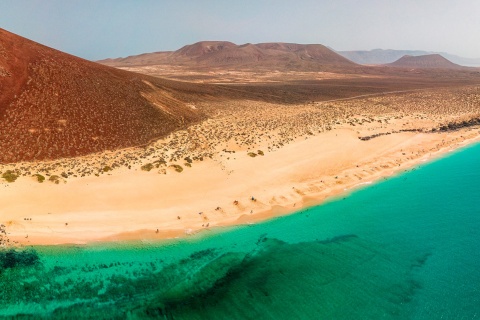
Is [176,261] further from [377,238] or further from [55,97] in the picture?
[55,97]

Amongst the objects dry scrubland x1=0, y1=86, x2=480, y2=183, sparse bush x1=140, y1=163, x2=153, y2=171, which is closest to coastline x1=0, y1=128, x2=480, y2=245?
sparse bush x1=140, y1=163, x2=153, y2=171

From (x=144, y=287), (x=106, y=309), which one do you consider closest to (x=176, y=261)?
(x=144, y=287)

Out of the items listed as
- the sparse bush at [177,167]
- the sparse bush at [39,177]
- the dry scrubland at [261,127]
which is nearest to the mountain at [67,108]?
the dry scrubland at [261,127]

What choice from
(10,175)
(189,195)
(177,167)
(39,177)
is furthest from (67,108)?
(189,195)

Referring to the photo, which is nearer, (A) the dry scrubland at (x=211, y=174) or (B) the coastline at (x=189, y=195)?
(B) the coastline at (x=189, y=195)

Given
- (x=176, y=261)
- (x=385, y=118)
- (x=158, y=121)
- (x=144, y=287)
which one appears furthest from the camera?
(x=385, y=118)

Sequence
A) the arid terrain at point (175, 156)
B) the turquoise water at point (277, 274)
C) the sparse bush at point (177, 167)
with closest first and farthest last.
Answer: the turquoise water at point (277, 274), the arid terrain at point (175, 156), the sparse bush at point (177, 167)

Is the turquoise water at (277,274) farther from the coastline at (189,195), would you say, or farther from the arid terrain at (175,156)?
the arid terrain at (175,156)
